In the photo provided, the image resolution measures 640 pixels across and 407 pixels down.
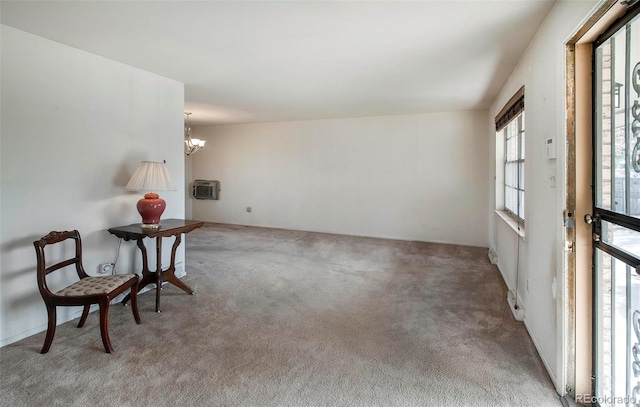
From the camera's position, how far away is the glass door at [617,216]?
140cm

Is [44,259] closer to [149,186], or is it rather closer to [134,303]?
[134,303]

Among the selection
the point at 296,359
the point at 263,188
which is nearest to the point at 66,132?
the point at 296,359

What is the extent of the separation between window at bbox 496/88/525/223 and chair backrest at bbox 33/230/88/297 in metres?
3.78

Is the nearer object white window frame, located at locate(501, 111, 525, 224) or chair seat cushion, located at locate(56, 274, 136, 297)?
chair seat cushion, located at locate(56, 274, 136, 297)

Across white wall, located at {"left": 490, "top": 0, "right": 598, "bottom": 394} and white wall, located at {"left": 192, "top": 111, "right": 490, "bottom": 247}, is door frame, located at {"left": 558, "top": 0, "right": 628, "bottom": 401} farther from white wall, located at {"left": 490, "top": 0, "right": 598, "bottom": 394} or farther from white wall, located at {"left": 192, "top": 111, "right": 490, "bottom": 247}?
white wall, located at {"left": 192, "top": 111, "right": 490, "bottom": 247}

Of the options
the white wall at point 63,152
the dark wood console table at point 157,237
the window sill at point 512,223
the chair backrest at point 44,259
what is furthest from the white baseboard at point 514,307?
the white wall at point 63,152

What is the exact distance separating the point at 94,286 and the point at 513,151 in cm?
430

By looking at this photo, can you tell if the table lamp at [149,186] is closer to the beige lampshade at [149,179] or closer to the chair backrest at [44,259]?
the beige lampshade at [149,179]

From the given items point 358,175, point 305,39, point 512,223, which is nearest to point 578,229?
point 512,223

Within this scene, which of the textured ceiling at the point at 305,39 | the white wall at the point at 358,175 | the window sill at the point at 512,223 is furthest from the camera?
the white wall at the point at 358,175

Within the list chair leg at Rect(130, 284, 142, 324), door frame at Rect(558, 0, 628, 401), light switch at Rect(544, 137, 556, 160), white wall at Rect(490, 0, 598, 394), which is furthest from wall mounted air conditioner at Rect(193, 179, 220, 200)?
door frame at Rect(558, 0, 628, 401)

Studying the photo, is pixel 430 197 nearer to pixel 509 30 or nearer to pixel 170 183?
pixel 509 30

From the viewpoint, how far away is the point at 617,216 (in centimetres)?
148

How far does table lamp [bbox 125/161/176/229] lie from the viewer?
2.96m
